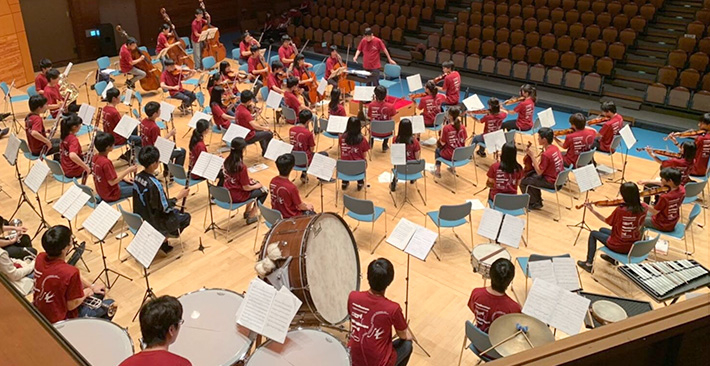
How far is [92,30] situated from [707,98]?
54.0 ft

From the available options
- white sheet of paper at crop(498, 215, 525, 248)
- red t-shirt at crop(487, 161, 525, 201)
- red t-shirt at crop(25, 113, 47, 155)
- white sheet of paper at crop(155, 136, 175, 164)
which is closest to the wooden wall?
red t-shirt at crop(25, 113, 47, 155)

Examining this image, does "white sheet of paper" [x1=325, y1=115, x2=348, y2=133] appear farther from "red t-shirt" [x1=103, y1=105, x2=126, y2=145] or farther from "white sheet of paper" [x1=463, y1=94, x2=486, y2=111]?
"red t-shirt" [x1=103, y1=105, x2=126, y2=145]

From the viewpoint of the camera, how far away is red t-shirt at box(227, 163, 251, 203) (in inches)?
278

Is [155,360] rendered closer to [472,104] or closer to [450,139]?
[450,139]

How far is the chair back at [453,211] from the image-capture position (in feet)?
21.3

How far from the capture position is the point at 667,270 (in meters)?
5.02

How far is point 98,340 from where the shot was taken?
12.9ft

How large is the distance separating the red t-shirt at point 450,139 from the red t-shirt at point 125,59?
26.5ft

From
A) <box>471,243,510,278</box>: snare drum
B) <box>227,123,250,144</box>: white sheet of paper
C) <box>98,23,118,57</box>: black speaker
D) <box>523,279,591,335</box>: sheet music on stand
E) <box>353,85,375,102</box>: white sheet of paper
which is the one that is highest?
<box>523,279,591,335</box>: sheet music on stand

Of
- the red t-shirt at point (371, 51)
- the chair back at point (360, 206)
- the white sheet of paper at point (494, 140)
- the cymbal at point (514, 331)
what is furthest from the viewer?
the red t-shirt at point (371, 51)

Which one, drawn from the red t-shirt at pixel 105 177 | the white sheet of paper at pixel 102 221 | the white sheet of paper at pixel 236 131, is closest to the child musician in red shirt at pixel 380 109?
the white sheet of paper at pixel 236 131

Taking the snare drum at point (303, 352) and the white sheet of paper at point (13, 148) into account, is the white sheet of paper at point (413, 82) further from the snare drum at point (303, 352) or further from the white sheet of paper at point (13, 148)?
the snare drum at point (303, 352)

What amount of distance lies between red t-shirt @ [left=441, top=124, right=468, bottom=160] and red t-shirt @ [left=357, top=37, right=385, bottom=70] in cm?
476

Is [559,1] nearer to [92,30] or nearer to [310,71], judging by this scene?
[310,71]
